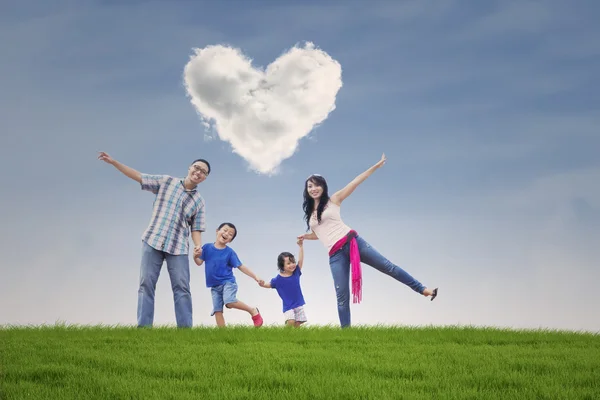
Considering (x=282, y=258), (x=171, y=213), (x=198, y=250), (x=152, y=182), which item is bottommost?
(x=282, y=258)

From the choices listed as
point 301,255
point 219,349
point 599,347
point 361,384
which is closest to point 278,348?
point 219,349

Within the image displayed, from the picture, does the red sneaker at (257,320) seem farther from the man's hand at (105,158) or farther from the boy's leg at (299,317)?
the man's hand at (105,158)

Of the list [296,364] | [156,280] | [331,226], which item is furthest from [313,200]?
[296,364]

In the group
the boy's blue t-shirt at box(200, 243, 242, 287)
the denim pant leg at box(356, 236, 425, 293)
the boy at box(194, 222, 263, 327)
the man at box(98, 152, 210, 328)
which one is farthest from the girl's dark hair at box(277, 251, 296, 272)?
the man at box(98, 152, 210, 328)

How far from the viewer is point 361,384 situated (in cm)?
616

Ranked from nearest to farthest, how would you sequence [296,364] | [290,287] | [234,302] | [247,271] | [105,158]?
1. [296,364]
2. [105,158]
3. [234,302]
4. [290,287]
5. [247,271]

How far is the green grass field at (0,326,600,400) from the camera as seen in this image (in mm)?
6066

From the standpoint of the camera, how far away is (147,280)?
10.2 metres

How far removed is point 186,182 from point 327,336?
144 inches

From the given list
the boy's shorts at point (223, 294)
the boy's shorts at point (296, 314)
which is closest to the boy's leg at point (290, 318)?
the boy's shorts at point (296, 314)

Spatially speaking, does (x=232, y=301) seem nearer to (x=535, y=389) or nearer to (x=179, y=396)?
(x=179, y=396)

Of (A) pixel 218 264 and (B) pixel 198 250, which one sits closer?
(B) pixel 198 250

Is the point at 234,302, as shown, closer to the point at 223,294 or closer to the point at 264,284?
the point at 223,294

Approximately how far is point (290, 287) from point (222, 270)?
4.24 ft
